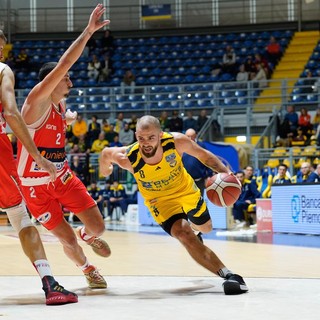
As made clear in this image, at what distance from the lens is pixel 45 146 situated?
5.84m

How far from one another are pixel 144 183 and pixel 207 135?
14.9 meters

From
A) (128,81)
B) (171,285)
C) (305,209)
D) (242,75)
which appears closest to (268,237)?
(305,209)

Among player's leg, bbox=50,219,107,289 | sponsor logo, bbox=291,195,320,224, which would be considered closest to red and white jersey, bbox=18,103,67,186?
player's leg, bbox=50,219,107,289

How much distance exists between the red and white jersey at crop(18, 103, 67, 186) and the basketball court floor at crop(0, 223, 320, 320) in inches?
36.2

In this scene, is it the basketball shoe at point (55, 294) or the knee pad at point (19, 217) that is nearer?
the basketball shoe at point (55, 294)

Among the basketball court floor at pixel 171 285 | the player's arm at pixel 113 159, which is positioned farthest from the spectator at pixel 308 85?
the player's arm at pixel 113 159

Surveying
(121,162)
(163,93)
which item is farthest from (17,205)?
(163,93)

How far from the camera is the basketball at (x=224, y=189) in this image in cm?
600

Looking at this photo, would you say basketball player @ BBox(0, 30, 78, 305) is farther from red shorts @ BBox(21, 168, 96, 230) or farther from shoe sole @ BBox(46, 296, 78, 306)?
red shorts @ BBox(21, 168, 96, 230)

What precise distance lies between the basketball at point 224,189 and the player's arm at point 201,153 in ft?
0.24

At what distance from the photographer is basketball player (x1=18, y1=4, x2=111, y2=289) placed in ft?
19.0

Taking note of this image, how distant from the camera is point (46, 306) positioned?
A: 5059 millimetres

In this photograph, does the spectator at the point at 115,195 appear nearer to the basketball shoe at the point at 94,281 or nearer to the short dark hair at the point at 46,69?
the basketball shoe at the point at 94,281

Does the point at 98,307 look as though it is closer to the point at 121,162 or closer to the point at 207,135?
the point at 121,162
